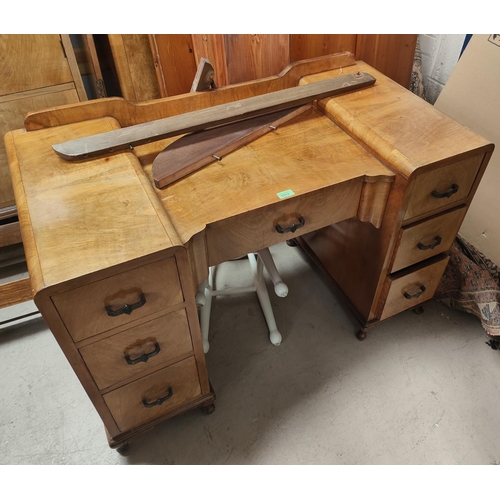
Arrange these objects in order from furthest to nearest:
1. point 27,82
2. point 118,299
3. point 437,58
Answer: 1. point 437,58
2. point 27,82
3. point 118,299

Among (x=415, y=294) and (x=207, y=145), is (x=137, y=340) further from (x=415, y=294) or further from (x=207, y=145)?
(x=415, y=294)

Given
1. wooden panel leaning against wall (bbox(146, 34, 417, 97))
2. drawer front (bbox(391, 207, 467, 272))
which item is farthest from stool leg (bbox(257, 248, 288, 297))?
wooden panel leaning against wall (bbox(146, 34, 417, 97))

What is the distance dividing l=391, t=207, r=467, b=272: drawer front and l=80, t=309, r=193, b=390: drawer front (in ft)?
2.26

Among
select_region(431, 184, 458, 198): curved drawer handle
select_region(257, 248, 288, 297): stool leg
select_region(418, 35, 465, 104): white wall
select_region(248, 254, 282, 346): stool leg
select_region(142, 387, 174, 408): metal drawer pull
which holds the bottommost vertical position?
select_region(248, 254, 282, 346): stool leg

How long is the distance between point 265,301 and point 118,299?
77 centimetres

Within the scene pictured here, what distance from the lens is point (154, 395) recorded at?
118 centimetres

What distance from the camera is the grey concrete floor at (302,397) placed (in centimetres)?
129

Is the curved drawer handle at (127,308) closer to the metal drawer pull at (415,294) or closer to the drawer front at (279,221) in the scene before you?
the drawer front at (279,221)

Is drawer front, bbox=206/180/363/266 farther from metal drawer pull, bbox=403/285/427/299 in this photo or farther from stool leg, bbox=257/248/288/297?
metal drawer pull, bbox=403/285/427/299

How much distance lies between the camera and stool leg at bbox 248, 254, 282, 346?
156 centimetres

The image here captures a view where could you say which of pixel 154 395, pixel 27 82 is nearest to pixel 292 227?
pixel 154 395

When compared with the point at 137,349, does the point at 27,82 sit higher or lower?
higher

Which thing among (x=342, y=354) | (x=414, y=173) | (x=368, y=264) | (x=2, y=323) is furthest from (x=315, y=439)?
(x=2, y=323)
